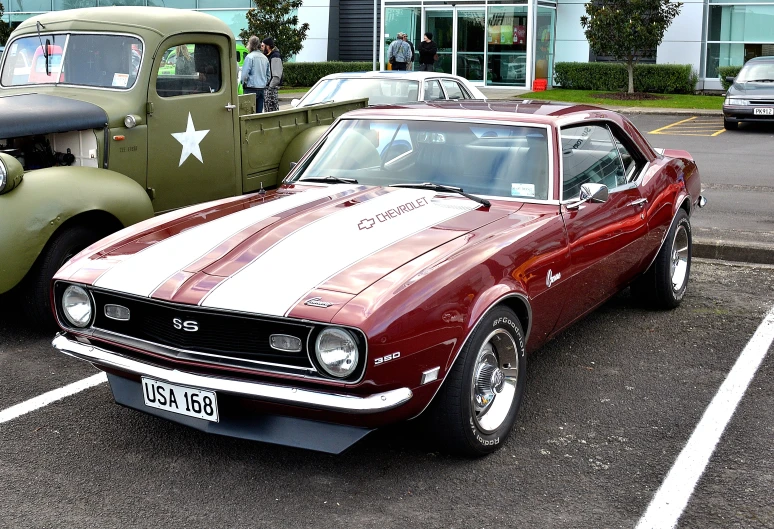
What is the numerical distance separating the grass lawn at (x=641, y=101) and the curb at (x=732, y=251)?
15.7m

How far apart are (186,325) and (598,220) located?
2511 millimetres

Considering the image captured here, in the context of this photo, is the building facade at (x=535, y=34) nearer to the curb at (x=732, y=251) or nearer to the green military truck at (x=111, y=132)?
the curb at (x=732, y=251)

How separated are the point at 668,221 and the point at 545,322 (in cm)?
197

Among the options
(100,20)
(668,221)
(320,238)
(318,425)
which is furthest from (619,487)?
(100,20)

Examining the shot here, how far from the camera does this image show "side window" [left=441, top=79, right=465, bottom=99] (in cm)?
1205

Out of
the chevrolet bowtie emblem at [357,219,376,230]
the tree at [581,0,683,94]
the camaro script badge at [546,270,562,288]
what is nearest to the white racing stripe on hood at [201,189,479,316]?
the chevrolet bowtie emblem at [357,219,376,230]

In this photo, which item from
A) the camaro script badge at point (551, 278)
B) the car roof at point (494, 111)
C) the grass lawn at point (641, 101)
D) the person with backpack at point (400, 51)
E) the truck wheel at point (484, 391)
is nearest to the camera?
the truck wheel at point (484, 391)

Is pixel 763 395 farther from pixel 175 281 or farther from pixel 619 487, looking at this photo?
pixel 175 281

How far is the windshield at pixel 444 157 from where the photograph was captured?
495 cm

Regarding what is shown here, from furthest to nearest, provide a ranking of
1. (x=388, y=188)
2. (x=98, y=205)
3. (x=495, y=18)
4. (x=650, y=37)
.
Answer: (x=495, y=18) → (x=650, y=37) → (x=98, y=205) → (x=388, y=188)

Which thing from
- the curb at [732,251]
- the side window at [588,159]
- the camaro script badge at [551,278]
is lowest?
the curb at [732,251]

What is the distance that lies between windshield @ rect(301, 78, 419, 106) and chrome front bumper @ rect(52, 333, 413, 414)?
800 centimetres

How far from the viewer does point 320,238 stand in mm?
4168

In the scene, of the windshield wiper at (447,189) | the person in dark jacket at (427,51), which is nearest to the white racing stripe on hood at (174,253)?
the windshield wiper at (447,189)
